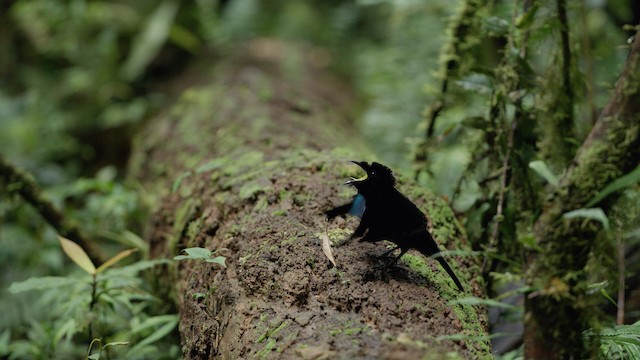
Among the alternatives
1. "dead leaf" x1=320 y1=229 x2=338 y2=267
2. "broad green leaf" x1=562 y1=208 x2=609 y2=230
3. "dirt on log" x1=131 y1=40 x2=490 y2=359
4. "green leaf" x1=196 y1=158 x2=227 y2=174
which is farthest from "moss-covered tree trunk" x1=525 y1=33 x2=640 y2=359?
"green leaf" x1=196 y1=158 x2=227 y2=174

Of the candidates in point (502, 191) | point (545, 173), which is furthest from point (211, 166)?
point (545, 173)

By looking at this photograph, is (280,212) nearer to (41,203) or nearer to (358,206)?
(358,206)

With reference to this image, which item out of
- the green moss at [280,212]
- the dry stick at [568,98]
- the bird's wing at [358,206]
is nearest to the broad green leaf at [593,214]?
the bird's wing at [358,206]

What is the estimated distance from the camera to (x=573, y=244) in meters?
1.84

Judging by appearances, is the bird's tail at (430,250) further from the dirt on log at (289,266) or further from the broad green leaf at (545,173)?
the broad green leaf at (545,173)

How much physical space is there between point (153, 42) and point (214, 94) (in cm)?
195

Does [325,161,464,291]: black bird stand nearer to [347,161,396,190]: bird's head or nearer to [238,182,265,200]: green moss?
[347,161,396,190]: bird's head

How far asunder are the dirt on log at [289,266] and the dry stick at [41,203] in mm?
555

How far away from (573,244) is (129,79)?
5.76 meters

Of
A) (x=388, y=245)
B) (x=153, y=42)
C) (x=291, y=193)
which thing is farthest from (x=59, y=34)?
(x=388, y=245)

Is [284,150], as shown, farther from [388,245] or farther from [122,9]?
[122,9]

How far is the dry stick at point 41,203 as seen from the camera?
3895 millimetres

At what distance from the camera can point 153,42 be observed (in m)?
6.52

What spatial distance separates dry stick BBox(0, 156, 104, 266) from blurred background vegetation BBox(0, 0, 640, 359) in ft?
0.69
